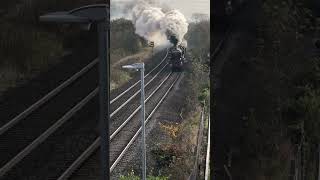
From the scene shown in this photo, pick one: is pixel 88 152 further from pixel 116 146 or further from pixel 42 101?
pixel 42 101

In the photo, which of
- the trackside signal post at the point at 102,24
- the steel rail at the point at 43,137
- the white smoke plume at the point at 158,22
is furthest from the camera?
the steel rail at the point at 43,137

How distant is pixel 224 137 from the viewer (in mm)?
3398

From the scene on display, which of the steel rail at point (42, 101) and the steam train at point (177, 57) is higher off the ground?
the steam train at point (177, 57)

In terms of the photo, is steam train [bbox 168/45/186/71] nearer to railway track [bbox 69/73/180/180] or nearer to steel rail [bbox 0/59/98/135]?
railway track [bbox 69/73/180/180]

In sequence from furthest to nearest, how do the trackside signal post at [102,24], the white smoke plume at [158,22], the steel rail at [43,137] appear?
the steel rail at [43,137] → the white smoke plume at [158,22] → the trackside signal post at [102,24]

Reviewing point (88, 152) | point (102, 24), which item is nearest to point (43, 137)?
point (88, 152)

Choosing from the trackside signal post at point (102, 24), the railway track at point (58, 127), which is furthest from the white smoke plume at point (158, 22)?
the trackside signal post at point (102, 24)

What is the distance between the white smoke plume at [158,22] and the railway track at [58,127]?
0.66 ft

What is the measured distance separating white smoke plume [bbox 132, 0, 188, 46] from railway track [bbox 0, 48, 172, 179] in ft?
0.66

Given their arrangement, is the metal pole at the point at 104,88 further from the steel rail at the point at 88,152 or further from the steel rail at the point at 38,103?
the steel rail at the point at 38,103

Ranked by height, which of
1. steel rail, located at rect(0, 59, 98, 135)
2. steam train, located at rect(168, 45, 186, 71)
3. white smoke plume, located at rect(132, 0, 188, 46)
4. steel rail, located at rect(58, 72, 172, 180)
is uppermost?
white smoke plume, located at rect(132, 0, 188, 46)

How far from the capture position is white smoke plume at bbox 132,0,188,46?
3199 mm

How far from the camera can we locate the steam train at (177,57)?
131 inches

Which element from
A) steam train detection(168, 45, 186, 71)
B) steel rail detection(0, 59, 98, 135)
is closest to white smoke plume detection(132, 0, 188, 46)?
steam train detection(168, 45, 186, 71)
